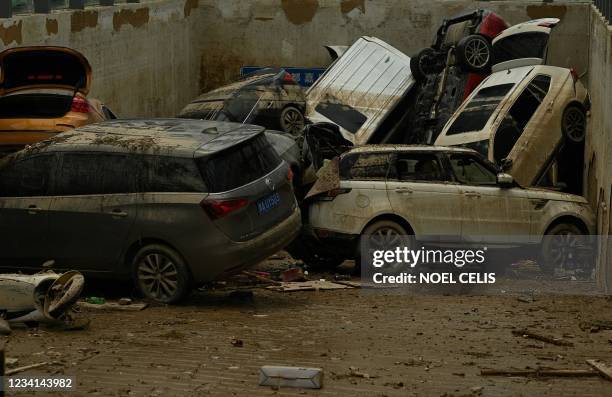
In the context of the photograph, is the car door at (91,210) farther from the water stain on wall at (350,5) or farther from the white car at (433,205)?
the water stain on wall at (350,5)

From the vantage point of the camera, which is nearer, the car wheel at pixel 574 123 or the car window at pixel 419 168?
the car window at pixel 419 168

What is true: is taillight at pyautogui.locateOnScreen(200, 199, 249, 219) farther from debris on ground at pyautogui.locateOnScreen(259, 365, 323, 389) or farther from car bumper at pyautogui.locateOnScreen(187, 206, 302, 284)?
debris on ground at pyautogui.locateOnScreen(259, 365, 323, 389)

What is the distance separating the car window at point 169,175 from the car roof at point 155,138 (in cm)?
8

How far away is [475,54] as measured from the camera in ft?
73.8

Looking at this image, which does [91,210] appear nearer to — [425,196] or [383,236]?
[383,236]

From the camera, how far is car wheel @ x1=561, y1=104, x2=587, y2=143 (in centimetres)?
1911

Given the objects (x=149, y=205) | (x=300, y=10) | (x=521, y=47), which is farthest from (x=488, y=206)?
(x=300, y=10)

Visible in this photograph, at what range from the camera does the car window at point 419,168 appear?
15922 millimetres

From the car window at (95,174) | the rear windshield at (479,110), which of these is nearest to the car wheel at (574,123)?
the rear windshield at (479,110)

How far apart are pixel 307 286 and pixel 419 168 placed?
2391 millimetres

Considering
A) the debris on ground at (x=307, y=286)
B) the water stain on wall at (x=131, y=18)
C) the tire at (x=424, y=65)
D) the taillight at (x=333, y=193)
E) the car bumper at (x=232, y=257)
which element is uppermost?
the water stain on wall at (x=131, y=18)

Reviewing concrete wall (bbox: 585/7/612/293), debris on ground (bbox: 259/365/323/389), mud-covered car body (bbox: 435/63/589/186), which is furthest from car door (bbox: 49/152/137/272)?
mud-covered car body (bbox: 435/63/589/186)

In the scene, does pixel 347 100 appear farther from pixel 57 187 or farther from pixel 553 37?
pixel 57 187

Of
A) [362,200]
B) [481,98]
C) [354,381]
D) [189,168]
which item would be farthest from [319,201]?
[354,381]
